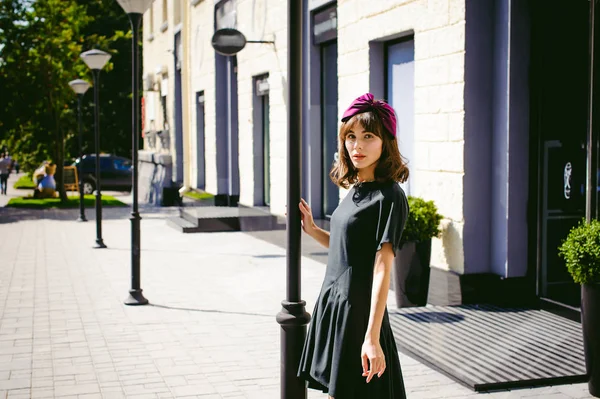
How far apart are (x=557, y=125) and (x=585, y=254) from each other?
3.13 m

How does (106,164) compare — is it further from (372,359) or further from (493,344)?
(372,359)

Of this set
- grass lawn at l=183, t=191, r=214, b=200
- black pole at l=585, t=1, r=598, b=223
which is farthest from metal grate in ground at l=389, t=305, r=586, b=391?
grass lawn at l=183, t=191, r=214, b=200

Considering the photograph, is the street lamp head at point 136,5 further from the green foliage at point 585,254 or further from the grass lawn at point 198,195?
the grass lawn at point 198,195

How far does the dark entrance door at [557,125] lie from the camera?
8078 millimetres

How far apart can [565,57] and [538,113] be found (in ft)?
2.07

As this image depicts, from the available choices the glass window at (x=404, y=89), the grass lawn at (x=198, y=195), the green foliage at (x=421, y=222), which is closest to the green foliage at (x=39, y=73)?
the grass lawn at (x=198, y=195)

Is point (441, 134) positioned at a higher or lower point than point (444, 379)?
higher

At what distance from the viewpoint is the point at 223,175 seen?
19922mm

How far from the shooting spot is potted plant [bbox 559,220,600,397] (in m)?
5.34

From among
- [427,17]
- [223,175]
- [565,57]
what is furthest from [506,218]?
[223,175]

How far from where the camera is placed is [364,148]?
12.0 feet

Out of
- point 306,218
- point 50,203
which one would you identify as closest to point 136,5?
point 306,218

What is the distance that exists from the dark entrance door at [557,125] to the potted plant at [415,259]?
1.08 metres

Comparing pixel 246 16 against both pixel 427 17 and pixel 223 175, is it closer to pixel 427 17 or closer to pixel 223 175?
pixel 223 175
